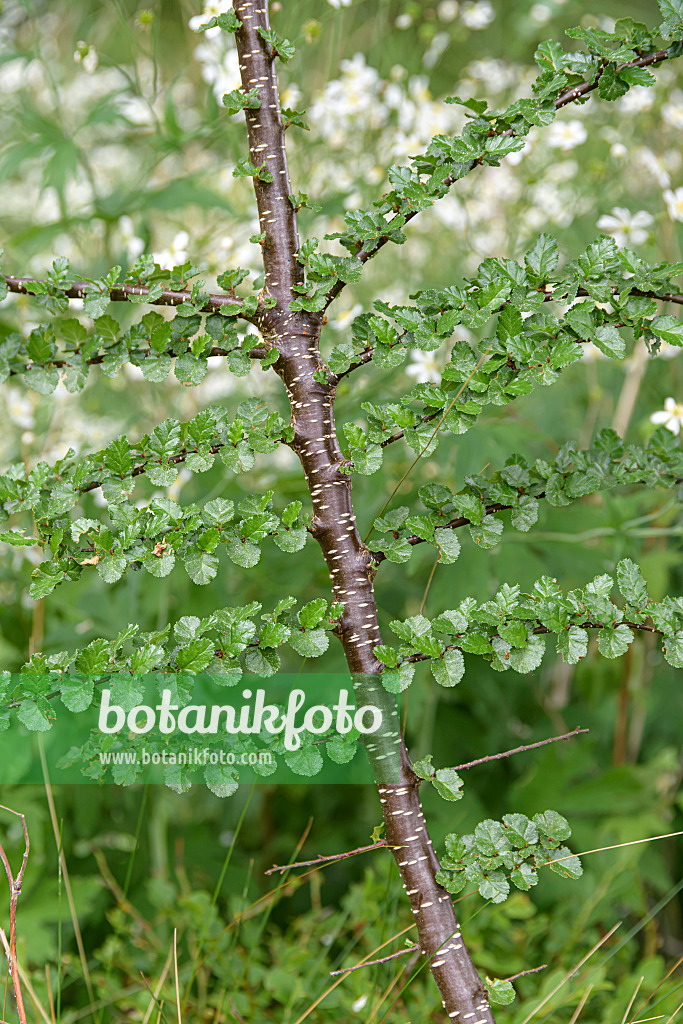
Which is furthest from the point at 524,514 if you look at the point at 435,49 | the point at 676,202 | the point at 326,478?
the point at 435,49

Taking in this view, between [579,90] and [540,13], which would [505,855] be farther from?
[540,13]

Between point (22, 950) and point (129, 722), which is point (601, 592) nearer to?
point (129, 722)

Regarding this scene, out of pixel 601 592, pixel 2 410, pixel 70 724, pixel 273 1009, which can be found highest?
pixel 2 410

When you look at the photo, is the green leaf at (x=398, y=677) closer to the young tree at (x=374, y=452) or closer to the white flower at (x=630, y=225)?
the young tree at (x=374, y=452)

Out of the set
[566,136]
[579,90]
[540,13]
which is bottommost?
[579,90]

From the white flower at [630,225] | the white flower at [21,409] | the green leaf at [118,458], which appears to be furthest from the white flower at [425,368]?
the white flower at [21,409]

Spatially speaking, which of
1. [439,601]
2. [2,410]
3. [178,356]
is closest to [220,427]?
[178,356]

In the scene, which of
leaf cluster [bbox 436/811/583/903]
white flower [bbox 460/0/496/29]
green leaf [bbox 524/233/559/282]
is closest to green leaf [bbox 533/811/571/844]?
leaf cluster [bbox 436/811/583/903]
